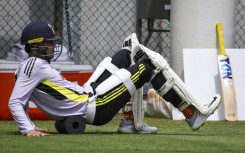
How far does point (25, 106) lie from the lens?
6539 mm

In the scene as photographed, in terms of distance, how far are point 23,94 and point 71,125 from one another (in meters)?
0.49

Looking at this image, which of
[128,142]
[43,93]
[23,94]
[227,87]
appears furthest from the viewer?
[227,87]

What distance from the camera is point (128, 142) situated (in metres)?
6.07

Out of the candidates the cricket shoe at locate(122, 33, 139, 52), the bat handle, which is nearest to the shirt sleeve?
the cricket shoe at locate(122, 33, 139, 52)

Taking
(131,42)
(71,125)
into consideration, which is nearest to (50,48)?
(71,125)

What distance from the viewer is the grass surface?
18.4ft

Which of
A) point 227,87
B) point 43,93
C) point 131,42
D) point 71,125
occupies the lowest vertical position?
point 227,87

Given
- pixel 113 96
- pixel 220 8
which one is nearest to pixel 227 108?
pixel 220 8

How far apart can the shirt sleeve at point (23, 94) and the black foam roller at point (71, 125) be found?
318mm

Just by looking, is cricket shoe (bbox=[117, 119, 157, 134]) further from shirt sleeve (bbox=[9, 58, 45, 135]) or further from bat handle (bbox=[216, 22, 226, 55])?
bat handle (bbox=[216, 22, 226, 55])

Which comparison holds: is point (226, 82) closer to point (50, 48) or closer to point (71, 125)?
point (71, 125)

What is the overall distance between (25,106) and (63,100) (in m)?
0.29

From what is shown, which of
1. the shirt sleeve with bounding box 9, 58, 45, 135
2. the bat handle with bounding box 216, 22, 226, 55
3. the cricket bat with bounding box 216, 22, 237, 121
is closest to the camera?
the shirt sleeve with bounding box 9, 58, 45, 135

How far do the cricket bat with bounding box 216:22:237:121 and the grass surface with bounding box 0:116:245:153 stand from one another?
5.85 ft
